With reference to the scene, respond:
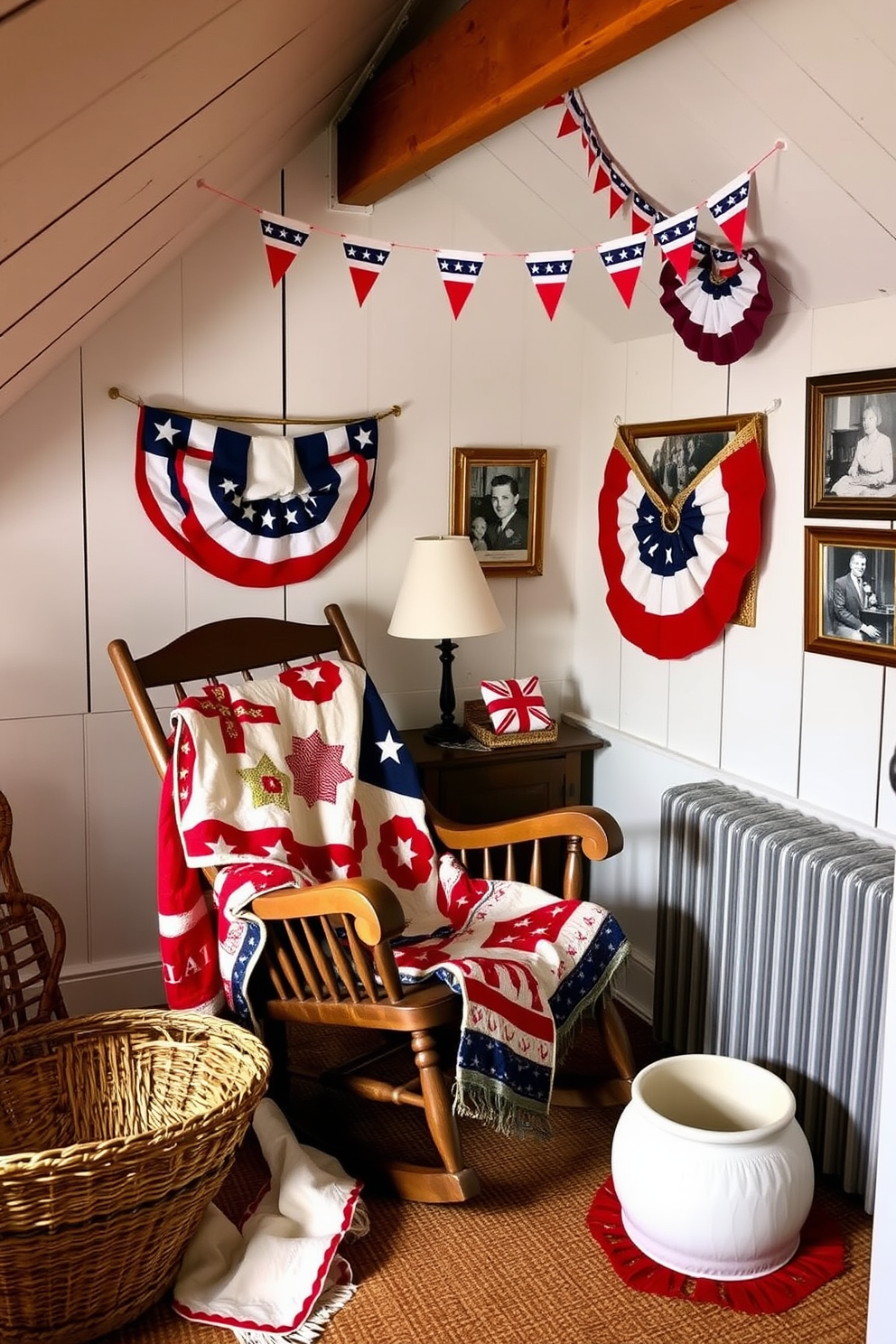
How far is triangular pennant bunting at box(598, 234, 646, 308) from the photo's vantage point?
8.16ft

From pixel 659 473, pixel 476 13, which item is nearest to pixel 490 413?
pixel 659 473

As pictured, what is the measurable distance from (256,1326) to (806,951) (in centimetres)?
120

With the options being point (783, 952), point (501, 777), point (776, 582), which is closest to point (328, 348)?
point (501, 777)

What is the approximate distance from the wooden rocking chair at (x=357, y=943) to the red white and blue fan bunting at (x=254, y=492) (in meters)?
0.25

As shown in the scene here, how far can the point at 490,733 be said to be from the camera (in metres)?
3.13

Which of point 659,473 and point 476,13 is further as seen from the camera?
point 659,473

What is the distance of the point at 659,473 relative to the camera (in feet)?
10.1

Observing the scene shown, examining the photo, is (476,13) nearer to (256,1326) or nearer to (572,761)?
(572,761)

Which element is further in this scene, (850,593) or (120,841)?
(120,841)

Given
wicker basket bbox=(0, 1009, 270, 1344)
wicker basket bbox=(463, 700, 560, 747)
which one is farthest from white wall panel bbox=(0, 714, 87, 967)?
wicker basket bbox=(463, 700, 560, 747)

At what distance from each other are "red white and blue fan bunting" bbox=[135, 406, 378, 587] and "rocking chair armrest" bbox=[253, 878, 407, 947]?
1.06 m

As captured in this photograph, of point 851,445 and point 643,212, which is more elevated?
point 643,212

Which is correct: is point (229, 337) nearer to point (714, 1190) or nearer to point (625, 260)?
point (625, 260)

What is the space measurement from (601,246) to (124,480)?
125 centimetres
